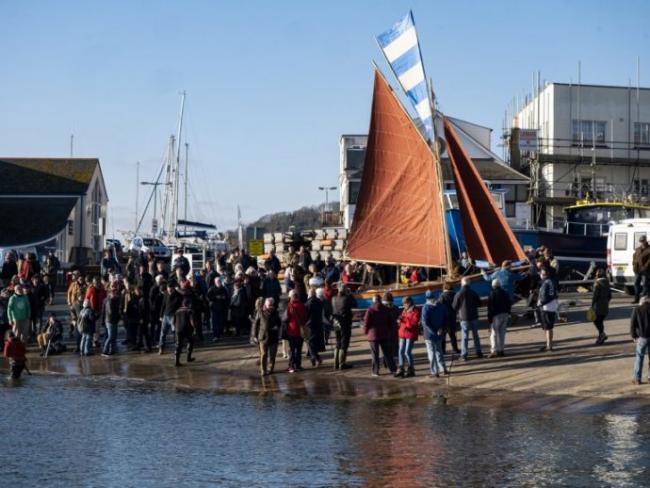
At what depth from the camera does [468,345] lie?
22609 mm

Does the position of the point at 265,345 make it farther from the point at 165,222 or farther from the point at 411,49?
the point at 165,222

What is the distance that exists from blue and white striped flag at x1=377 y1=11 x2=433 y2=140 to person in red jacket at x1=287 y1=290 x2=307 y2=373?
698 cm

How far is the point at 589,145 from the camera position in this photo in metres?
52.6

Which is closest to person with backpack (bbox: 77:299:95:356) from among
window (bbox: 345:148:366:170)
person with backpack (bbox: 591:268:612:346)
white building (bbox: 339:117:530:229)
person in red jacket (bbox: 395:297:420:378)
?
person in red jacket (bbox: 395:297:420:378)

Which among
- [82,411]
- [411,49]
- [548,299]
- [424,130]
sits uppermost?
[411,49]

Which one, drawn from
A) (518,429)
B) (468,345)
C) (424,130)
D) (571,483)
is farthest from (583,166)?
(571,483)

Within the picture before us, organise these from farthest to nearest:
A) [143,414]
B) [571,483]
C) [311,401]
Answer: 1. [311,401]
2. [143,414]
3. [571,483]

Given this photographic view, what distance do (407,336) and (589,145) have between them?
117ft

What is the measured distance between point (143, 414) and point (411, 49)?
14127 millimetres

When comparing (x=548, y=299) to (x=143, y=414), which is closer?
(x=143, y=414)

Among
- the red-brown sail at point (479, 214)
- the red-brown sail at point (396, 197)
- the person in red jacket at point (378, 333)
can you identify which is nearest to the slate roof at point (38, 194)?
the red-brown sail at point (396, 197)

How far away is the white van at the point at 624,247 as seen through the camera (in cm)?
3100

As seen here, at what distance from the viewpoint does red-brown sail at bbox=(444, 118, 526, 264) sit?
24.8m

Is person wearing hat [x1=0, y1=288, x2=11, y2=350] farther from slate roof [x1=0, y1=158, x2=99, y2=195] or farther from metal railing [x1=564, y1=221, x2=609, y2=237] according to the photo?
slate roof [x1=0, y1=158, x2=99, y2=195]
